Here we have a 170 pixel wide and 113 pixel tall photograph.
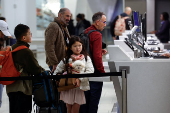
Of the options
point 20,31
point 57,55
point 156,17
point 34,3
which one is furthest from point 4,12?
point 20,31

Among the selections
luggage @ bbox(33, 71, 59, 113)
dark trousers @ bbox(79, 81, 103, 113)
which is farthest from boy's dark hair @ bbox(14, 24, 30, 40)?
dark trousers @ bbox(79, 81, 103, 113)

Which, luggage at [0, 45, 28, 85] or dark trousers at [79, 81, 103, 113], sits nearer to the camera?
luggage at [0, 45, 28, 85]

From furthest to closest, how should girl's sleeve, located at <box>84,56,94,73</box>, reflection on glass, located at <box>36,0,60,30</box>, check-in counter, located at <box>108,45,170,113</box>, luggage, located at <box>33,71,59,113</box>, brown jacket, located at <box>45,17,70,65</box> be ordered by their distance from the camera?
reflection on glass, located at <box>36,0,60,30</box>
brown jacket, located at <box>45,17,70,65</box>
girl's sleeve, located at <box>84,56,94,73</box>
luggage, located at <box>33,71,59,113</box>
check-in counter, located at <box>108,45,170,113</box>

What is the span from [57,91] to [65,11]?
124cm

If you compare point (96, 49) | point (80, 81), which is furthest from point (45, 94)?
point (96, 49)

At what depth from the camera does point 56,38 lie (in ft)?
12.9

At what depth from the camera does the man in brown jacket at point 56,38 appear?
3.87 meters

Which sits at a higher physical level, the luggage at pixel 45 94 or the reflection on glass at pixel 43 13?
the reflection on glass at pixel 43 13

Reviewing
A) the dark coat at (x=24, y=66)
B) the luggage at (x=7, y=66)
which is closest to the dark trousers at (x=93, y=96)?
the dark coat at (x=24, y=66)

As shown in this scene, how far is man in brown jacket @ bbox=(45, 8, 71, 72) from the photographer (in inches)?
152

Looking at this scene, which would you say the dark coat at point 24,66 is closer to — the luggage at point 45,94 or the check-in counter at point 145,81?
the luggage at point 45,94

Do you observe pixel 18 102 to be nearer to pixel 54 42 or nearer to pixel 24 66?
pixel 24 66

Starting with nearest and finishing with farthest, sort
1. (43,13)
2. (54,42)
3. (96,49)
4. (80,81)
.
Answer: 1. (80,81)
2. (96,49)
3. (54,42)
4. (43,13)

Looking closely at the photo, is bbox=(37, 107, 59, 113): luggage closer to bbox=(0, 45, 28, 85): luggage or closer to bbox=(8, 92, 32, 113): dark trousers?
bbox=(8, 92, 32, 113): dark trousers
